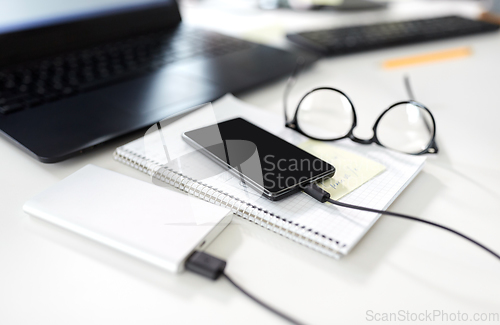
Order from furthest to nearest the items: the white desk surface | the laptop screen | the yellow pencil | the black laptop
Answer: the yellow pencil
the laptop screen
the black laptop
the white desk surface

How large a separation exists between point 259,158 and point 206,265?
0.14 metres

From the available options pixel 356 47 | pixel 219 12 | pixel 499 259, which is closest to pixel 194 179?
pixel 499 259

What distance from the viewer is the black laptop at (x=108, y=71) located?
0.49 m

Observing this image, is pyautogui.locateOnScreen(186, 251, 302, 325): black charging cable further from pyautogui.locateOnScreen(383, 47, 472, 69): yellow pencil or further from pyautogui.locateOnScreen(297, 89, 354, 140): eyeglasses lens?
pyautogui.locateOnScreen(383, 47, 472, 69): yellow pencil

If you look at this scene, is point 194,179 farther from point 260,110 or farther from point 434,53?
point 434,53

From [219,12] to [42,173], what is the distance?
90 cm

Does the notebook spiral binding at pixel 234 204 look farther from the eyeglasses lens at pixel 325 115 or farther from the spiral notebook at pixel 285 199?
the eyeglasses lens at pixel 325 115

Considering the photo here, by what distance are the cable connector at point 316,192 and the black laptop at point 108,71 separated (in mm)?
237

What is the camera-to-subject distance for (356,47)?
2.78 ft

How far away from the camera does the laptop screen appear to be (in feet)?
1.98

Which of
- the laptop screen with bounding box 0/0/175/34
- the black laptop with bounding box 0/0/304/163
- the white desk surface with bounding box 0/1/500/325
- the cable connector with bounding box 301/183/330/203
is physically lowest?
the white desk surface with bounding box 0/1/500/325

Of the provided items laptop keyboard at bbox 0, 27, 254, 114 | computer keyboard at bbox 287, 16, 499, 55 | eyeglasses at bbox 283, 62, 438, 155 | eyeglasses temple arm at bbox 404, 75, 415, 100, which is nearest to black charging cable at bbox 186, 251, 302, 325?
eyeglasses at bbox 283, 62, 438, 155

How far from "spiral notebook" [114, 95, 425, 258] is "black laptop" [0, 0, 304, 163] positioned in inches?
1.8

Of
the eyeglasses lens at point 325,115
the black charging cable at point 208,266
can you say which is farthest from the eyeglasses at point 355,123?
Result: the black charging cable at point 208,266
